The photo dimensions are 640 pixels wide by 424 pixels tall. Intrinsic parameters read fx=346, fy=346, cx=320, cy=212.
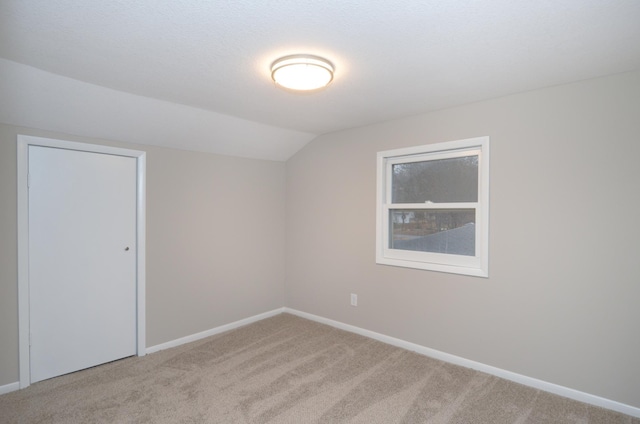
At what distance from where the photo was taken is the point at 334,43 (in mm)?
1860

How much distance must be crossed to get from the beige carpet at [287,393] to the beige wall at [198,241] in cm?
45

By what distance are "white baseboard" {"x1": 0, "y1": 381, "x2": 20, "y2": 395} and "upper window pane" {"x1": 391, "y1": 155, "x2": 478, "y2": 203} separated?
137 inches

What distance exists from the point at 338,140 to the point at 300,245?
4.55ft

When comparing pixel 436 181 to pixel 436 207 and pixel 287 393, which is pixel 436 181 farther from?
pixel 287 393

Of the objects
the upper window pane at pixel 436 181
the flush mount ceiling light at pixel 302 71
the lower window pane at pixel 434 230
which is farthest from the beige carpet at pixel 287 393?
the flush mount ceiling light at pixel 302 71

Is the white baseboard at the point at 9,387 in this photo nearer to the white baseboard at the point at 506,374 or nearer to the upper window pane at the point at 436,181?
the white baseboard at the point at 506,374

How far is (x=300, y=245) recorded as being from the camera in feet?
14.3

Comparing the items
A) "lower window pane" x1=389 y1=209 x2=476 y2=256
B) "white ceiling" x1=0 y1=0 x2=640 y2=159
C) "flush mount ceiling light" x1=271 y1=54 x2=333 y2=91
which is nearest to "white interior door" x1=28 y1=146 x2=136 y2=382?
"white ceiling" x1=0 y1=0 x2=640 y2=159

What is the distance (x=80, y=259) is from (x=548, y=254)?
373cm

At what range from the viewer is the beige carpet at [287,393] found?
228 cm

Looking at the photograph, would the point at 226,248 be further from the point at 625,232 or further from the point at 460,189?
the point at 625,232

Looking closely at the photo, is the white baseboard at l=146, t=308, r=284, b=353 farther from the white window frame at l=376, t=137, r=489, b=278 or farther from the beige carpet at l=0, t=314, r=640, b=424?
the white window frame at l=376, t=137, r=489, b=278

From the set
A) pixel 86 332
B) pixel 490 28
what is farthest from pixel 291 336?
pixel 490 28

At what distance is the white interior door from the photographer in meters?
2.71
